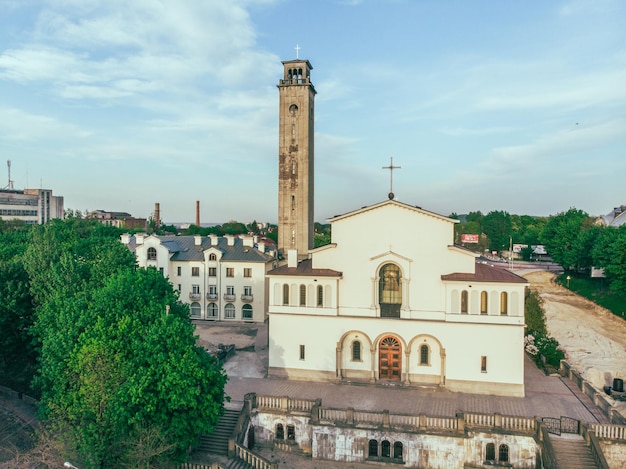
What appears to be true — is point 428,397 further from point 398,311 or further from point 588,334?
point 588,334

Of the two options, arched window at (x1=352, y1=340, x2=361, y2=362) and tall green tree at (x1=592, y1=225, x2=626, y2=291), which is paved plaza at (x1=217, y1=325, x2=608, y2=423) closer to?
arched window at (x1=352, y1=340, x2=361, y2=362)

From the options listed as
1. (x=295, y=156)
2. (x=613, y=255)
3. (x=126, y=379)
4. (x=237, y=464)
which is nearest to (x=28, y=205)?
(x=295, y=156)

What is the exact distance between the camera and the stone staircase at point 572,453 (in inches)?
841

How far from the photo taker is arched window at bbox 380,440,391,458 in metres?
23.9

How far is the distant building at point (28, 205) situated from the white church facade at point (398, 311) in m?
99.5

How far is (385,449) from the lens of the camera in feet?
78.7

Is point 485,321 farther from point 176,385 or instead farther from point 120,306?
point 120,306

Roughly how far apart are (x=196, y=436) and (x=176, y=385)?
3.18 metres

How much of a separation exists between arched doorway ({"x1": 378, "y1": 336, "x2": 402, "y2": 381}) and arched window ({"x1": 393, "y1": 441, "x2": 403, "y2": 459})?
6.32 metres

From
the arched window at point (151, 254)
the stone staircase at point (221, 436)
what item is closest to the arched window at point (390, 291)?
the stone staircase at point (221, 436)

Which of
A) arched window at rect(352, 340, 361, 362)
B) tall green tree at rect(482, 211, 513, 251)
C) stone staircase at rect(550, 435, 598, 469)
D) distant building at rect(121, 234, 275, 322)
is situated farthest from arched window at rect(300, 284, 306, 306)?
tall green tree at rect(482, 211, 513, 251)

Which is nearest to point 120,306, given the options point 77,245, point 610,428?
point 77,245

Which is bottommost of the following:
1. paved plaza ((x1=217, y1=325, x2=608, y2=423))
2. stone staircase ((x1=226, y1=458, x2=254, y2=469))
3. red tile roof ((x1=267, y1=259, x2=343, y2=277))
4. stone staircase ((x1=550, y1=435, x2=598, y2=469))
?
stone staircase ((x1=226, y1=458, x2=254, y2=469))

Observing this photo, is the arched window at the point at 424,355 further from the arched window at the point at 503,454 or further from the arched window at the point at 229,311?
the arched window at the point at 229,311
